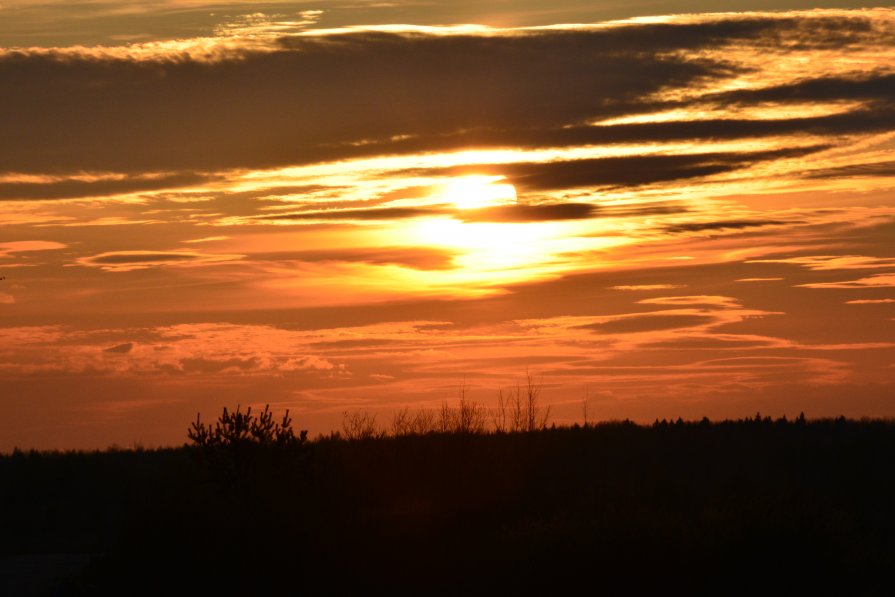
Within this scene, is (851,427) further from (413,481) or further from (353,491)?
(353,491)

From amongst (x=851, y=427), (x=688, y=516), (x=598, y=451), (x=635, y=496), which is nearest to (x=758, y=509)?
(x=688, y=516)

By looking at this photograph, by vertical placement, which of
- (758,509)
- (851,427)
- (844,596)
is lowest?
(844,596)

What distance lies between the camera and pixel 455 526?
2181cm

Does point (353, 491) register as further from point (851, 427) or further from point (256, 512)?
point (851, 427)

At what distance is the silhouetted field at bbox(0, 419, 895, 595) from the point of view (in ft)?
59.6

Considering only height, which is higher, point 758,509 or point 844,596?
point 758,509

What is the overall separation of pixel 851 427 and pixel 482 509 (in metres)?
20.8

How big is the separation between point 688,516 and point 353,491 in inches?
266

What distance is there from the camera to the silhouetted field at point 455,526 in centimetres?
1817

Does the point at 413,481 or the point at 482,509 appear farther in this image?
the point at 413,481

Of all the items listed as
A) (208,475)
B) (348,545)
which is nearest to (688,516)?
(348,545)

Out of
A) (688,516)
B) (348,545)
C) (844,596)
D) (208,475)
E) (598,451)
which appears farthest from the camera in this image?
(598,451)

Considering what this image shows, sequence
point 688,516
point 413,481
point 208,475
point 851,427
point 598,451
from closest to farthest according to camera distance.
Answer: point 688,516
point 208,475
point 413,481
point 598,451
point 851,427

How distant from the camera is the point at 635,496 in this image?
24.3m
